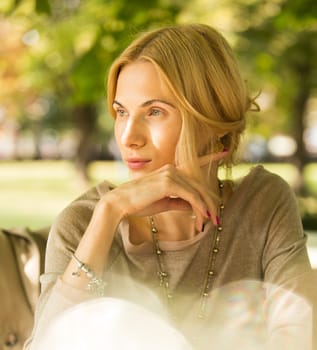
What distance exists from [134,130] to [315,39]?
7.21 metres

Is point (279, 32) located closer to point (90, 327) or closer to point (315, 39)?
point (315, 39)

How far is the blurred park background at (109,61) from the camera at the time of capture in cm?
311

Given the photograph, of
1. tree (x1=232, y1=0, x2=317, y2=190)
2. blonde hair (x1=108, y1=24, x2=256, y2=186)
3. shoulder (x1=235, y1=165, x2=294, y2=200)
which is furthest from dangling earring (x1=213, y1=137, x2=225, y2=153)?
tree (x1=232, y1=0, x2=317, y2=190)

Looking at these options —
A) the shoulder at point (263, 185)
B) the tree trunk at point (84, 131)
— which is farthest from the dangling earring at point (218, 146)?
the tree trunk at point (84, 131)

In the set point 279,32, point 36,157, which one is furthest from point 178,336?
point 36,157

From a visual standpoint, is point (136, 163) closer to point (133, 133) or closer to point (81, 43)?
point (133, 133)

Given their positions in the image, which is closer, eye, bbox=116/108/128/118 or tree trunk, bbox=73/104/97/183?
eye, bbox=116/108/128/118

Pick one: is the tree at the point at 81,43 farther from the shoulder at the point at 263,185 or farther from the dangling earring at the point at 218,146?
the shoulder at the point at 263,185

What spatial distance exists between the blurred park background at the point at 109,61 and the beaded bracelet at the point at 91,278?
64cm

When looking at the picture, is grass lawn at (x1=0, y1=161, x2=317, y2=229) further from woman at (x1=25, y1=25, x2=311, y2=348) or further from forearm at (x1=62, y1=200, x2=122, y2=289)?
forearm at (x1=62, y1=200, x2=122, y2=289)

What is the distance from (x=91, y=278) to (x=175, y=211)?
13.6 inches

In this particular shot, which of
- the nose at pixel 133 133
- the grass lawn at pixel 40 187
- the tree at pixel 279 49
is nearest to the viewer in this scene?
the nose at pixel 133 133

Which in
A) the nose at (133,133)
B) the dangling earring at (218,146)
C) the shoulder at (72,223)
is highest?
the nose at (133,133)

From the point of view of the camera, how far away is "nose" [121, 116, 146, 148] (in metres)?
1.56
